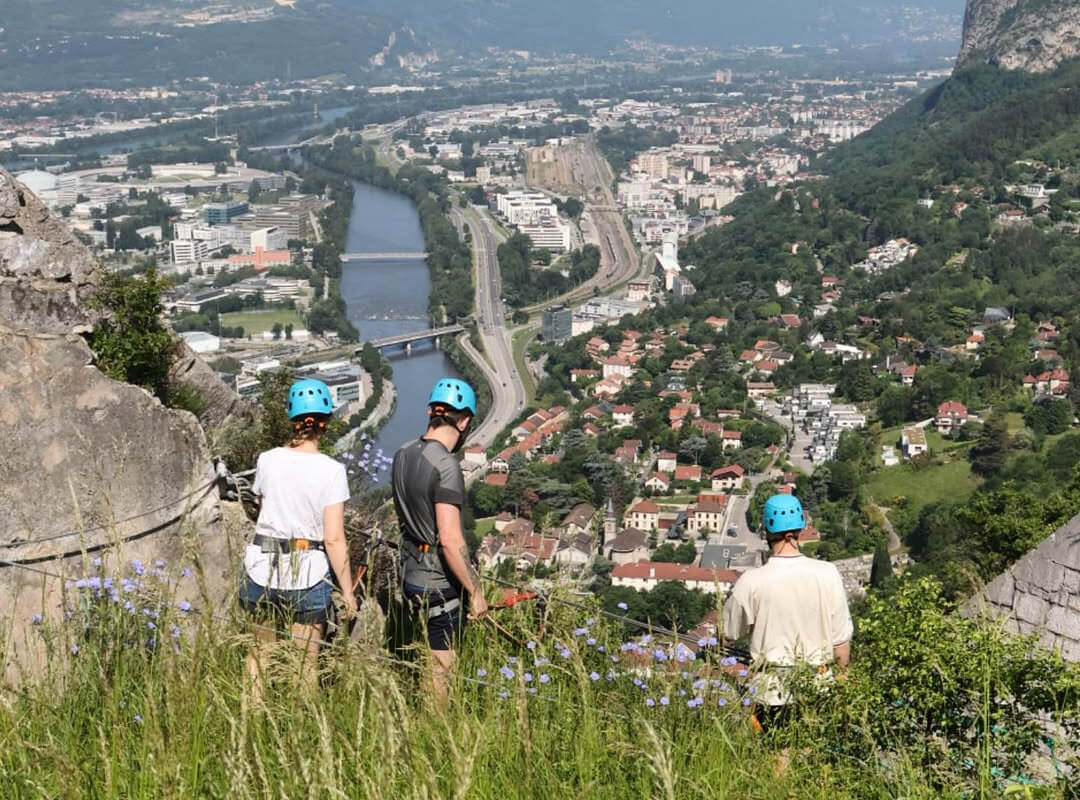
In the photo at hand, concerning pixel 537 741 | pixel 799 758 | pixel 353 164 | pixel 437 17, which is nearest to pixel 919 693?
pixel 799 758

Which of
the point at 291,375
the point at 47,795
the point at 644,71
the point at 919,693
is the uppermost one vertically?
the point at 47,795

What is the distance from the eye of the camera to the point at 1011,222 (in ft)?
114

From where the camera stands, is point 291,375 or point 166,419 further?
point 291,375

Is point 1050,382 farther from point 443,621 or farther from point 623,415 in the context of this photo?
point 443,621

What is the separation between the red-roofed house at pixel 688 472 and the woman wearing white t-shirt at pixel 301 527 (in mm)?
17451

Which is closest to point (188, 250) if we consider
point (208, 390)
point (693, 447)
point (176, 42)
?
point (693, 447)

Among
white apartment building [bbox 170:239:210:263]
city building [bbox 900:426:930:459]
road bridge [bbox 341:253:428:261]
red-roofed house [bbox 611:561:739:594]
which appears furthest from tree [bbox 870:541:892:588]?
white apartment building [bbox 170:239:210:263]

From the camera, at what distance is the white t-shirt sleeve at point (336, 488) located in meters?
1.97

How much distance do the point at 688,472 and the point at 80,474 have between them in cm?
1755

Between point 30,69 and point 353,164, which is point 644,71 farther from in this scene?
point 353,164

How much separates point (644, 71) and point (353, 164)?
57994mm

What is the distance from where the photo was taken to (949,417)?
813 inches

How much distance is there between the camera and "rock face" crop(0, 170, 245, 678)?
2.09m

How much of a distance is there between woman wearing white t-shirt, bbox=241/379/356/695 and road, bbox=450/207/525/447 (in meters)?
19.2
